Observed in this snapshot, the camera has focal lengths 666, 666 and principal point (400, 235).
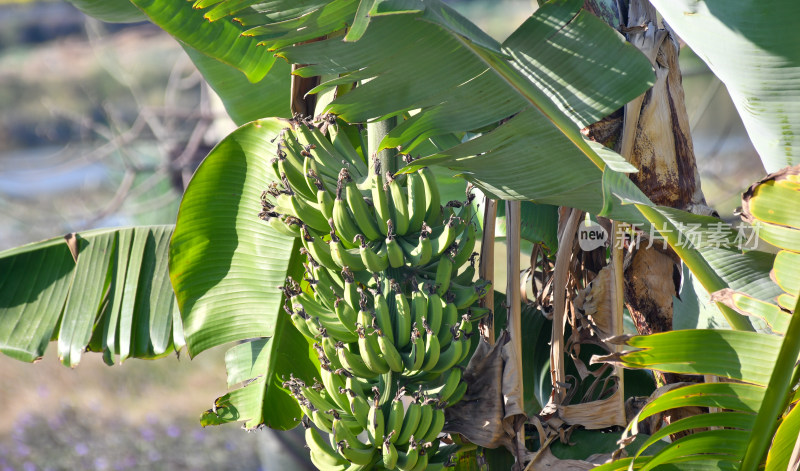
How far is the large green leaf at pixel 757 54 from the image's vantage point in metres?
1.15

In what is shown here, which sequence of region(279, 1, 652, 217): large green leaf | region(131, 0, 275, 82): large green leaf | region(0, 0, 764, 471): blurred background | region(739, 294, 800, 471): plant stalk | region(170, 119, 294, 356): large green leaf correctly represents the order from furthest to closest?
region(0, 0, 764, 471): blurred background
region(170, 119, 294, 356): large green leaf
region(131, 0, 275, 82): large green leaf
region(279, 1, 652, 217): large green leaf
region(739, 294, 800, 471): plant stalk

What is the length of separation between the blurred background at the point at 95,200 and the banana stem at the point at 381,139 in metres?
3.66

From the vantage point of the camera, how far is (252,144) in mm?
1758

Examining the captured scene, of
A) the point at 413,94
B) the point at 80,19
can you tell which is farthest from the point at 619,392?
the point at 80,19

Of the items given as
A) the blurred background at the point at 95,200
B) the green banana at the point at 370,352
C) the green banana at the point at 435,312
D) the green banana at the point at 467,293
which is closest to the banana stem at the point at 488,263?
the green banana at the point at 467,293

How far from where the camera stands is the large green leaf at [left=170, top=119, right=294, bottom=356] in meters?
1.75

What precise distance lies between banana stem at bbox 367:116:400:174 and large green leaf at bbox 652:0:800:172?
59cm

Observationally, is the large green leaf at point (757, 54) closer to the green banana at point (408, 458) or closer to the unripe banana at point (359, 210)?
the unripe banana at point (359, 210)

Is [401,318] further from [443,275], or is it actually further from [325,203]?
[325,203]

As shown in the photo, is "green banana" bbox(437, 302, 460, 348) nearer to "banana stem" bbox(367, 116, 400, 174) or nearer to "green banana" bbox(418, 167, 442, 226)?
"green banana" bbox(418, 167, 442, 226)

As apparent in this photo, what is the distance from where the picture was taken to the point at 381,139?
58.1 inches

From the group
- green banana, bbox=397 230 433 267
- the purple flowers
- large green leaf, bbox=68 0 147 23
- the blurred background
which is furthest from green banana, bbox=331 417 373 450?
the purple flowers

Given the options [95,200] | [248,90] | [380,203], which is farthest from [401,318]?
[95,200]

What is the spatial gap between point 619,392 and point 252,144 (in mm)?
1100
